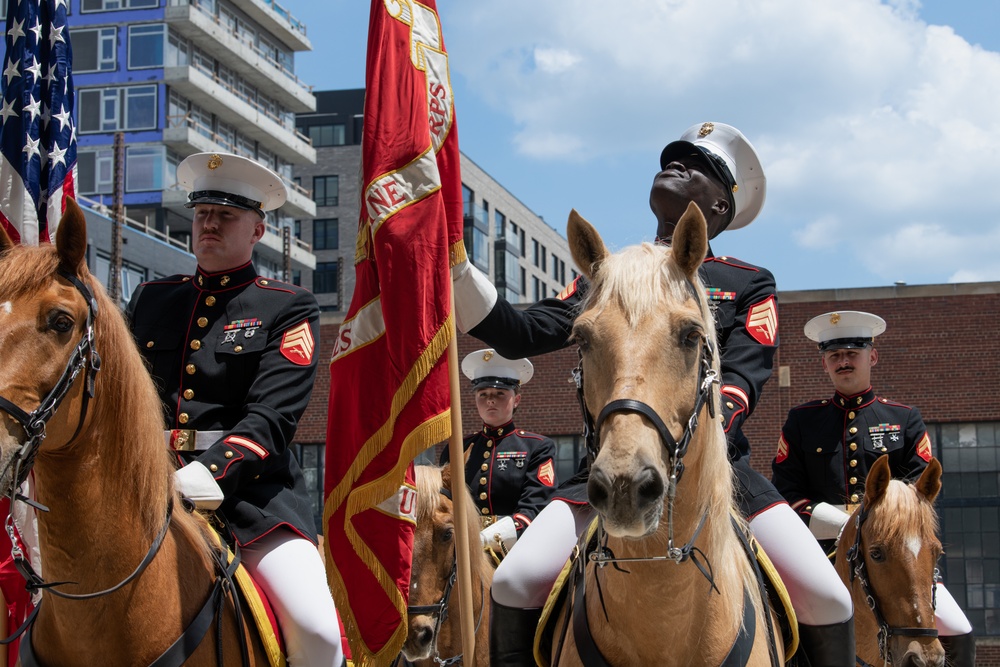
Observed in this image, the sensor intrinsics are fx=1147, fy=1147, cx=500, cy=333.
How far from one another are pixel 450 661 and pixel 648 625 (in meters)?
4.69

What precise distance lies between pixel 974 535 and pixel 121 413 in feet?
81.3

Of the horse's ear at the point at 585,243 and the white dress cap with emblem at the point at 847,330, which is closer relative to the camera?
the horse's ear at the point at 585,243

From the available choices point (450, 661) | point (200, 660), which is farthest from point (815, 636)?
point (450, 661)

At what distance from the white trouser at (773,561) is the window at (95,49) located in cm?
6282

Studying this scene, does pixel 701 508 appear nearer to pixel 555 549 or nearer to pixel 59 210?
pixel 555 549

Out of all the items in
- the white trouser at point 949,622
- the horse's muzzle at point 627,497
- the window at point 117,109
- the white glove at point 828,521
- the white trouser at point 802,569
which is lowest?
the white trouser at point 949,622

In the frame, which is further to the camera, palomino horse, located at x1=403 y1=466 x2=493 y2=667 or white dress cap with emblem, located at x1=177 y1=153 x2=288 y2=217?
palomino horse, located at x1=403 y1=466 x2=493 y2=667

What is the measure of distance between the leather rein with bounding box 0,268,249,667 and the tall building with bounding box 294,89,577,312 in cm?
6987

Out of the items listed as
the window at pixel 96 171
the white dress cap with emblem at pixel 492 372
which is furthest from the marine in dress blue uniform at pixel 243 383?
the window at pixel 96 171

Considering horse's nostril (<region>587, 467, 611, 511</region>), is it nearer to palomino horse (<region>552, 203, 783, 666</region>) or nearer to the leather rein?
palomino horse (<region>552, 203, 783, 666</region>)

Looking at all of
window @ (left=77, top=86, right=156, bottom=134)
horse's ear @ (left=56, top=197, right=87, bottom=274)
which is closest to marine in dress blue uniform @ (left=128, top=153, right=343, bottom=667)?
horse's ear @ (left=56, top=197, right=87, bottom=274)

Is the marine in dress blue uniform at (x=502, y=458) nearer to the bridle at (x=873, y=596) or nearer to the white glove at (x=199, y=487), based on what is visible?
the bridle at (x=873, y=596)

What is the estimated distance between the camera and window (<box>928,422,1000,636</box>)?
25.5 meters

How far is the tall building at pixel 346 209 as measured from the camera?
77.2 meters
